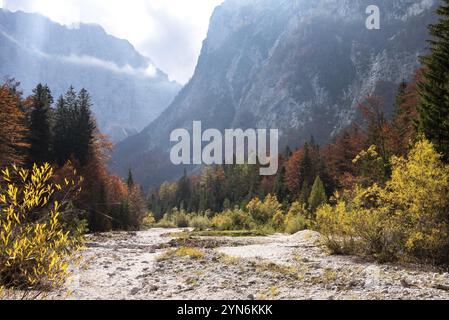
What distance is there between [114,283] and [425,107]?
16330mm

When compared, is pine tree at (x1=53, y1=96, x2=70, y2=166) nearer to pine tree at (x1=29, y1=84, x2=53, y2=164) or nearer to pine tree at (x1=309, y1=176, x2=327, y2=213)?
pine tree at (x1=29, y1=84, x2=53, y2=164)

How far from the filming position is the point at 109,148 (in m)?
54.4

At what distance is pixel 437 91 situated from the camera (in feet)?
63.5

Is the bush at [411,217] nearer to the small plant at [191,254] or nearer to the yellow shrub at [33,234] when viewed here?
the small plant at [191,254]

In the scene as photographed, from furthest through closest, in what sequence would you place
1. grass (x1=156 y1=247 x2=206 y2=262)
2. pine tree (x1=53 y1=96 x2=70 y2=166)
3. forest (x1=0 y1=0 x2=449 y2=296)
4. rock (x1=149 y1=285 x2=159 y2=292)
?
1. pine tree (x1=53 y1=96 x2=70 y2=166)
2. grass (x1=156 y1=247 x2=206 y2=262)
3. rock (x1=149 y1=285 x2=159 y2=292)
4. forest (x1=0 y1=0 x2=449 y2=296)

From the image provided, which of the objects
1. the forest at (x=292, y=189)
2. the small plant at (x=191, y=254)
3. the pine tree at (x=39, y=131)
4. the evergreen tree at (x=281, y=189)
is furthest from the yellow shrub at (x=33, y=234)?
the evergreen tree at (x=281, y=189)

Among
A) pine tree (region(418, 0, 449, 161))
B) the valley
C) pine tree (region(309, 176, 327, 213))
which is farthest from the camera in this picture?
pine tree (region(309, 176, 327, 213))

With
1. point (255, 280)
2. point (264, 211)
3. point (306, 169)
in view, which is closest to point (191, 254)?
point (255, 280)

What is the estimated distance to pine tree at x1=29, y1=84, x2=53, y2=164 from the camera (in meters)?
41.4

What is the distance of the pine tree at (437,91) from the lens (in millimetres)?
18547

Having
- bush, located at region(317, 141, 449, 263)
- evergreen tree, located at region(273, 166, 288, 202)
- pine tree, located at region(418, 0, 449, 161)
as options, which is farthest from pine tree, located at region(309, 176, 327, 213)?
bush, located at region(317, 141, 449, 263)

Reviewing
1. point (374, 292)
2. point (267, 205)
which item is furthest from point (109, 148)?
point (374, 292)

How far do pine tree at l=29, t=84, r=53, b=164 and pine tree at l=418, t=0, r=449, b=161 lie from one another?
3537 cm

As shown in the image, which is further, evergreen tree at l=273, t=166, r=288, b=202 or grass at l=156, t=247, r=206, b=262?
evergreen tree at l=273, t=166, r=288, b=202
